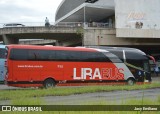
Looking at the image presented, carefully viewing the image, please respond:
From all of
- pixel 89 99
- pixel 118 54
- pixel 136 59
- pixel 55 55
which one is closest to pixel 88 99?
pixel 89 99

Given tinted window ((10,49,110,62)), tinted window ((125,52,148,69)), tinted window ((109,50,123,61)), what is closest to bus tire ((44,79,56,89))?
tinted window ((10,49,110,62))

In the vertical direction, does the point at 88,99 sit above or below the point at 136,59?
below

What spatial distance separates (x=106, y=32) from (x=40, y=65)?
2582 cm

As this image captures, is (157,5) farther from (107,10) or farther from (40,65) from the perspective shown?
(40,65)

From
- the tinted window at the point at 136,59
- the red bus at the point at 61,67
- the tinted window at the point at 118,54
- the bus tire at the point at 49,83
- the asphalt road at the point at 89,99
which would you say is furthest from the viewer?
the tinted window at the point at 136,59

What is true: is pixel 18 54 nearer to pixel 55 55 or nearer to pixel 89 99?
pixel 55 55

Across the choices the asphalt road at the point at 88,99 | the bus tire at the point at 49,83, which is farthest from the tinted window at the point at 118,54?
the asphalt road at the point at 88,99

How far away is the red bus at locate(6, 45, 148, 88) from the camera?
23859mm

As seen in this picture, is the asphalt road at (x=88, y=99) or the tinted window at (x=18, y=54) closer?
the asphalt road at (x=88, y=99)

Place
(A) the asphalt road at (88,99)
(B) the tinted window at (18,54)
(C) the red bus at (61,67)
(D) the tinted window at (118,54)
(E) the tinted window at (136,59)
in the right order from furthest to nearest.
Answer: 1. (E) the tinted window at (136,59)
2. (D) the tinted window at (118,54)
3. (C) the red bus at (61,67)
4. (B) the tinted window at (18,54)
5. (A) the asphalt road at (88,99)

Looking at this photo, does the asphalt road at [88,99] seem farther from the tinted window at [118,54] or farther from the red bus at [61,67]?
the tinted window at [118,54]

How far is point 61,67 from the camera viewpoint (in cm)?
2573

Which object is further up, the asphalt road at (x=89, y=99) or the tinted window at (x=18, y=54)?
the tinted window at (x=18, y=54)

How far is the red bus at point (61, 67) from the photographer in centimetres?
2386
